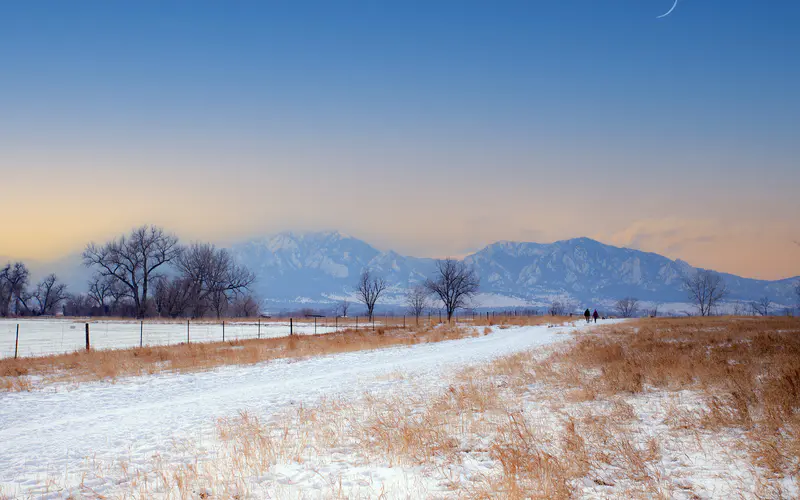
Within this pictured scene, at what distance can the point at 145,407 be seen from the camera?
13312mm

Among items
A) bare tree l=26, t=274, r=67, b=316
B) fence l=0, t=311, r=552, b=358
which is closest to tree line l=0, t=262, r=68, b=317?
bare tree l=26, t=274, r=67, b=316

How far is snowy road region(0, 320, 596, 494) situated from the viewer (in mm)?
8570

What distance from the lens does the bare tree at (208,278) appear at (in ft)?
370

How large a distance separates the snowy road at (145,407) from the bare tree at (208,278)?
9682 cm

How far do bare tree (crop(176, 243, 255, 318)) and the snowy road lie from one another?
9682cm

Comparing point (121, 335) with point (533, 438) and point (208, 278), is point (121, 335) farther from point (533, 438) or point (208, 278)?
point (208, 278)

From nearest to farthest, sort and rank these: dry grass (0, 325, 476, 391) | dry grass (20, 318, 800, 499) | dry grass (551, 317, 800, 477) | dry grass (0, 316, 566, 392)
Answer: dry grass (20, 318, 800, 499)
dry grass (551, 317, 800, 477)
dry grass (0, 316, 566, 392)
dry grass (0, 325, 476, 391)

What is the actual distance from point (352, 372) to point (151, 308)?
113 m

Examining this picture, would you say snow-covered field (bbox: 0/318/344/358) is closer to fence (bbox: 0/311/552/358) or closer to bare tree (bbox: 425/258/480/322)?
fence (bbox: 0/311/552/358)

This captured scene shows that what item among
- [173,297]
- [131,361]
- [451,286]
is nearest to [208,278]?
[173,297]

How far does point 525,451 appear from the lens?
Answer: 7648 millimetres

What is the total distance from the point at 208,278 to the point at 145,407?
10818 cm

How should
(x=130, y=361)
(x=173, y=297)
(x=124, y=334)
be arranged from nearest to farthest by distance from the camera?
(x=130, y=361) < (x=124, y=334) < (x=173, y=297)

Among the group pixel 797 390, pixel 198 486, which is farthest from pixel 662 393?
pixel 198 486
